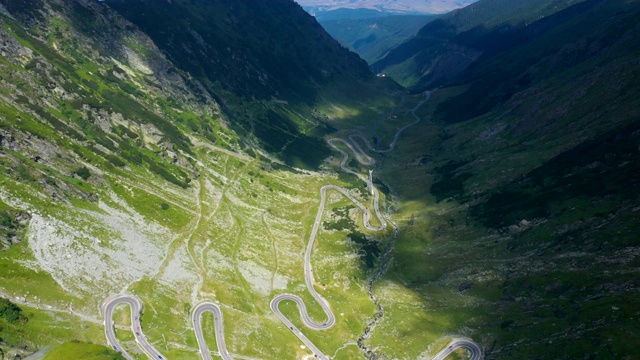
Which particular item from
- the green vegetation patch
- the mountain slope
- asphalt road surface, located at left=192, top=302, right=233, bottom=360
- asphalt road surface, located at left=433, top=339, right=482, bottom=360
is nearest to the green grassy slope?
asphalt road surface, located at left=433, top=339, right=482, bottom=360

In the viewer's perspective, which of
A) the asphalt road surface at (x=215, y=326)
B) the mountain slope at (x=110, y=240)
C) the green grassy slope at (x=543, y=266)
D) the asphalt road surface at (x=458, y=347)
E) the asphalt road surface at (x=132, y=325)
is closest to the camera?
the asphalt road surface at (x=132, y=325)

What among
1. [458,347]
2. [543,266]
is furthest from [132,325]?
[543,266]

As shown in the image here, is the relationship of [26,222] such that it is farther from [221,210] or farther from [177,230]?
[221,210]

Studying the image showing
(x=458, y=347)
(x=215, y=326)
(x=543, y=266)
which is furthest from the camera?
(x=543, y=266)

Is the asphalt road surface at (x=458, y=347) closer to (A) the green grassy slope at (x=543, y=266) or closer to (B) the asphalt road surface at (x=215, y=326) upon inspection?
(A) the green grassy slope at (x=543, y=266)

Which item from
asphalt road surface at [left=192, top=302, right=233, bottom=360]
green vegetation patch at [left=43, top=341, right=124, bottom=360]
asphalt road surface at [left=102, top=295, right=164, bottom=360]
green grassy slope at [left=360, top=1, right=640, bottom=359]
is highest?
green grassy slope at [left=360, top=1, right=640, bottom=359]

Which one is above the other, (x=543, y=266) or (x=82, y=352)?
(x=543, y=266)

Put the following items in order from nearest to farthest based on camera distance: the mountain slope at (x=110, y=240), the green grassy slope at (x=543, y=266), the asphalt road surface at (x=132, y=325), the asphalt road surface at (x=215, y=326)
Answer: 1. the asphalt road surface at (x=132, y=325)
2. the green grassy slope at (x=543, y=266)
3. the mountain slope at (x=110, y=240)
4. the asphalt road surface at (x=215, y=326)

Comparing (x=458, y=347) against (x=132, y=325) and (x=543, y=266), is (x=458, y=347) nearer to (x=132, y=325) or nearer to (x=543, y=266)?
(x=543, y=266)

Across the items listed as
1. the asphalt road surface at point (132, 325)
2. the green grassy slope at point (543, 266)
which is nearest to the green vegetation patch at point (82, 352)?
the asphalt road surface at point (132, 325)

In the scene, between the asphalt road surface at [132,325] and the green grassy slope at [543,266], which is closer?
the asphalt road surface at [132,325]

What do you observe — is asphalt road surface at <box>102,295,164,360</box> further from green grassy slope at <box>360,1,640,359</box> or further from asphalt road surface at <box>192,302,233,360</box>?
green grassy slope at <box>360,1,640,359</box>
